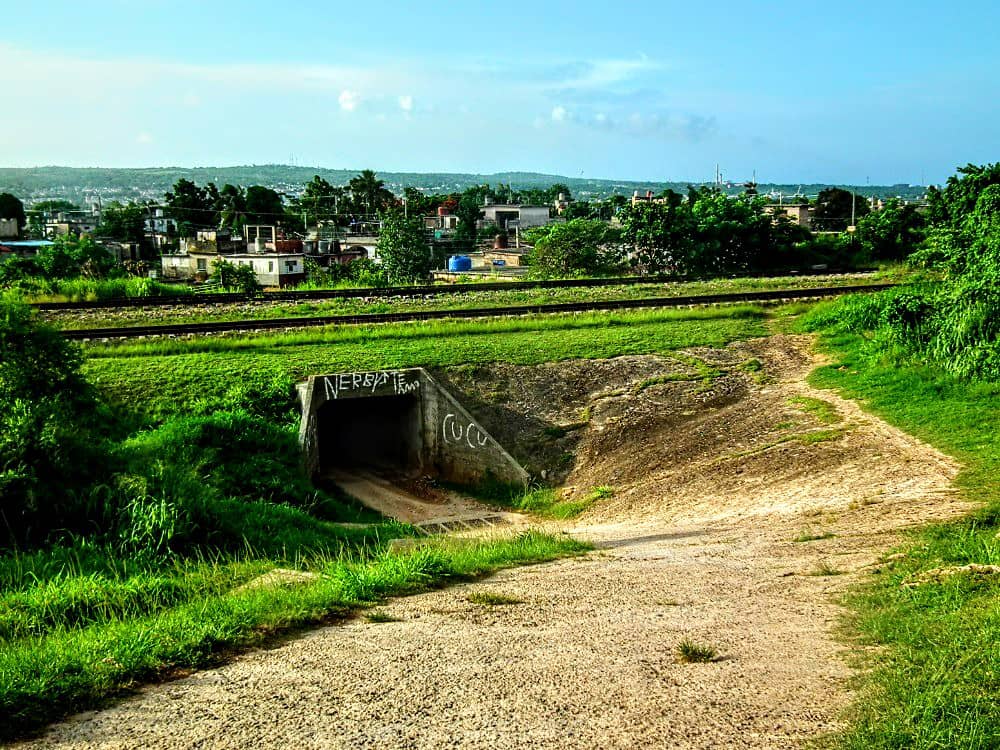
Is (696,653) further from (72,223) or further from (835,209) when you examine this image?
(72,223)

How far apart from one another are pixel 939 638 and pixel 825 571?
243 centimetres

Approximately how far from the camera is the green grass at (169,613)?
246 inches

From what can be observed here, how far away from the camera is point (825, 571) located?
890cm

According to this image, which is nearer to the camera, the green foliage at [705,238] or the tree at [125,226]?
the green foliage at [705,238]

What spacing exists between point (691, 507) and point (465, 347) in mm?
8208

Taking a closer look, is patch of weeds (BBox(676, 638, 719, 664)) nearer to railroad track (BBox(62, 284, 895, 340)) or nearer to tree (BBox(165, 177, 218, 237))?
railroad track (BBox(62, 284, 895, 340))

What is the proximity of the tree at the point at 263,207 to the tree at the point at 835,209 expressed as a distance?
172 ft

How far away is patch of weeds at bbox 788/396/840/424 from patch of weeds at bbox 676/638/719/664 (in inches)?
393

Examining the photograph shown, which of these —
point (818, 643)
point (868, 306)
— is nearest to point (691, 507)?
point (818, 643)

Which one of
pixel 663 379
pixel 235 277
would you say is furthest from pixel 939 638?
pixel 235 277

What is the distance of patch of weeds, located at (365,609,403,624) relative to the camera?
7.82 metres

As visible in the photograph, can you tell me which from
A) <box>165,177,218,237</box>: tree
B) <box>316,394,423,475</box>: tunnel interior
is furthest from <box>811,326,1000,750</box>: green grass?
<box>165,177,218,237</box>: tree

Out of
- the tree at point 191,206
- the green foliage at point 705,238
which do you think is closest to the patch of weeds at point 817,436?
the green foliage at point 705,238

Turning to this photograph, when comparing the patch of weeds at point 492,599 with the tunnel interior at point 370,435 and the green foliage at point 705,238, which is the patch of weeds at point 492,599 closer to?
the tunnel interior at point 370,435
